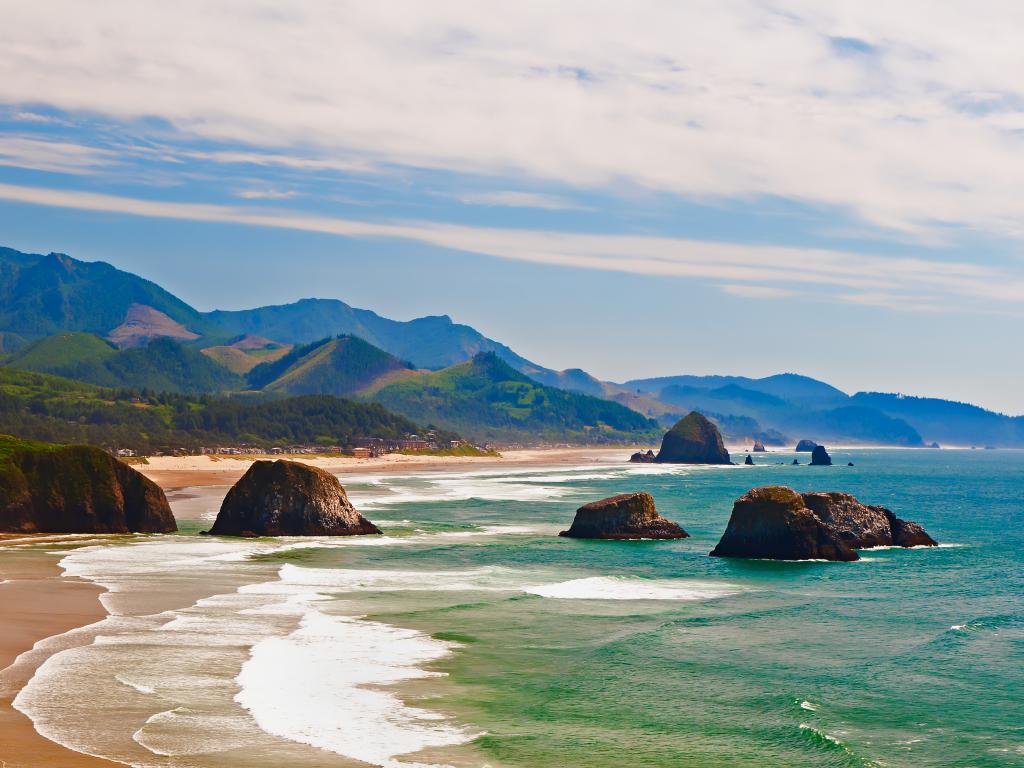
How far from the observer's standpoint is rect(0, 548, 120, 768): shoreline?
19.9 m

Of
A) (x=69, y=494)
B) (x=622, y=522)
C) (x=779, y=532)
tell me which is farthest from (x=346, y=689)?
(x=622, y=522)

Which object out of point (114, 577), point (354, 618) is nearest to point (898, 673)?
point (354, 618)

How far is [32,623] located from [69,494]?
30437 millimetres

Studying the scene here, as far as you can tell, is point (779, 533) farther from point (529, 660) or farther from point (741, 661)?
point (529, 660)

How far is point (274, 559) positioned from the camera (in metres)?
53.9

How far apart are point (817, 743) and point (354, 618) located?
732 inches

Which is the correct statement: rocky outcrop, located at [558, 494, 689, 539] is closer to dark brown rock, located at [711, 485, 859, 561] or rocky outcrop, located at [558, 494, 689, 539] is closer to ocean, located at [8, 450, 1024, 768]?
ocean, located at [8, 450, 1024, 768]

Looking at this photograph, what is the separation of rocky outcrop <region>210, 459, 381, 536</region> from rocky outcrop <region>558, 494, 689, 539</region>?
1579cm

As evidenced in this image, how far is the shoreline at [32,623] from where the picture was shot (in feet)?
65.4

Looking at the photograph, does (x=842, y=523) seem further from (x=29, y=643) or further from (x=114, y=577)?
(x=29, y=643)

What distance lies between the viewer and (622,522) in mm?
68750

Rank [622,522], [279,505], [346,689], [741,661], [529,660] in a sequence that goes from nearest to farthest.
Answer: [346,689]
[529,660]
[741,661]
[279,505]
[622,522]

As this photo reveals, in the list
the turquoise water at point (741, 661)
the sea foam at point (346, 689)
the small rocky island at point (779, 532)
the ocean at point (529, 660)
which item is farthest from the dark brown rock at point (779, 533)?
the sea foam at point (346, 689)

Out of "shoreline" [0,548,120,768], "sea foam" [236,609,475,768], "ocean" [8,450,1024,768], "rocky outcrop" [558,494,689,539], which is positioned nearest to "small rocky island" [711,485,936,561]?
"ocean" [8,450,1024,768]
